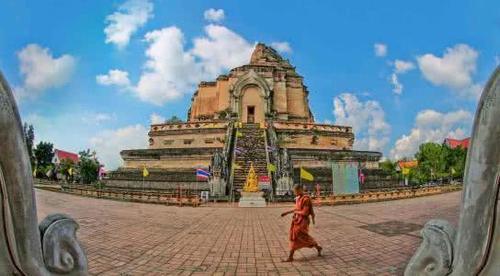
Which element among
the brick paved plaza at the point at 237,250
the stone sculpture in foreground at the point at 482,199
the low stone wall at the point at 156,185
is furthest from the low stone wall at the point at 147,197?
the stone sculpture in foreground at the point at 482,199

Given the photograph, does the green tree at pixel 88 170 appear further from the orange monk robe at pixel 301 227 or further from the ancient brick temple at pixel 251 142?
the orange monk robe at pixel 301 227

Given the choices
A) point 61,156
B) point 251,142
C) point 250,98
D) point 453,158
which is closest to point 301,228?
point 251,142

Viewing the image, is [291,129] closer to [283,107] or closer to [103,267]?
[283,107]

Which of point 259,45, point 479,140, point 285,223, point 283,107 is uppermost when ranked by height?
point 259,45

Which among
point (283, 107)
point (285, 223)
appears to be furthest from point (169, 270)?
point (283, 107)

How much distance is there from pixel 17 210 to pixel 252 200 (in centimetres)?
1552

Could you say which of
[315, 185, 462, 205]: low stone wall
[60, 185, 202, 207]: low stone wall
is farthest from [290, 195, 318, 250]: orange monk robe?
[315, 185, 462, 205]: low stone wall

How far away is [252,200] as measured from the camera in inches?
674

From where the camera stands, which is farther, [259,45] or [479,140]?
[259,45]

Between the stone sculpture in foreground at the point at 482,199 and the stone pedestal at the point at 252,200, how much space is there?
15064 mm

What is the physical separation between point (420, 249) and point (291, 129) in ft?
97.9

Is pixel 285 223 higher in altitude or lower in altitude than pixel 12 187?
lower

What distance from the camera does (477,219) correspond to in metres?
1.85

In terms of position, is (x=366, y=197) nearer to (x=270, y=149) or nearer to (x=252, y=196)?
(x=252, y=196)
